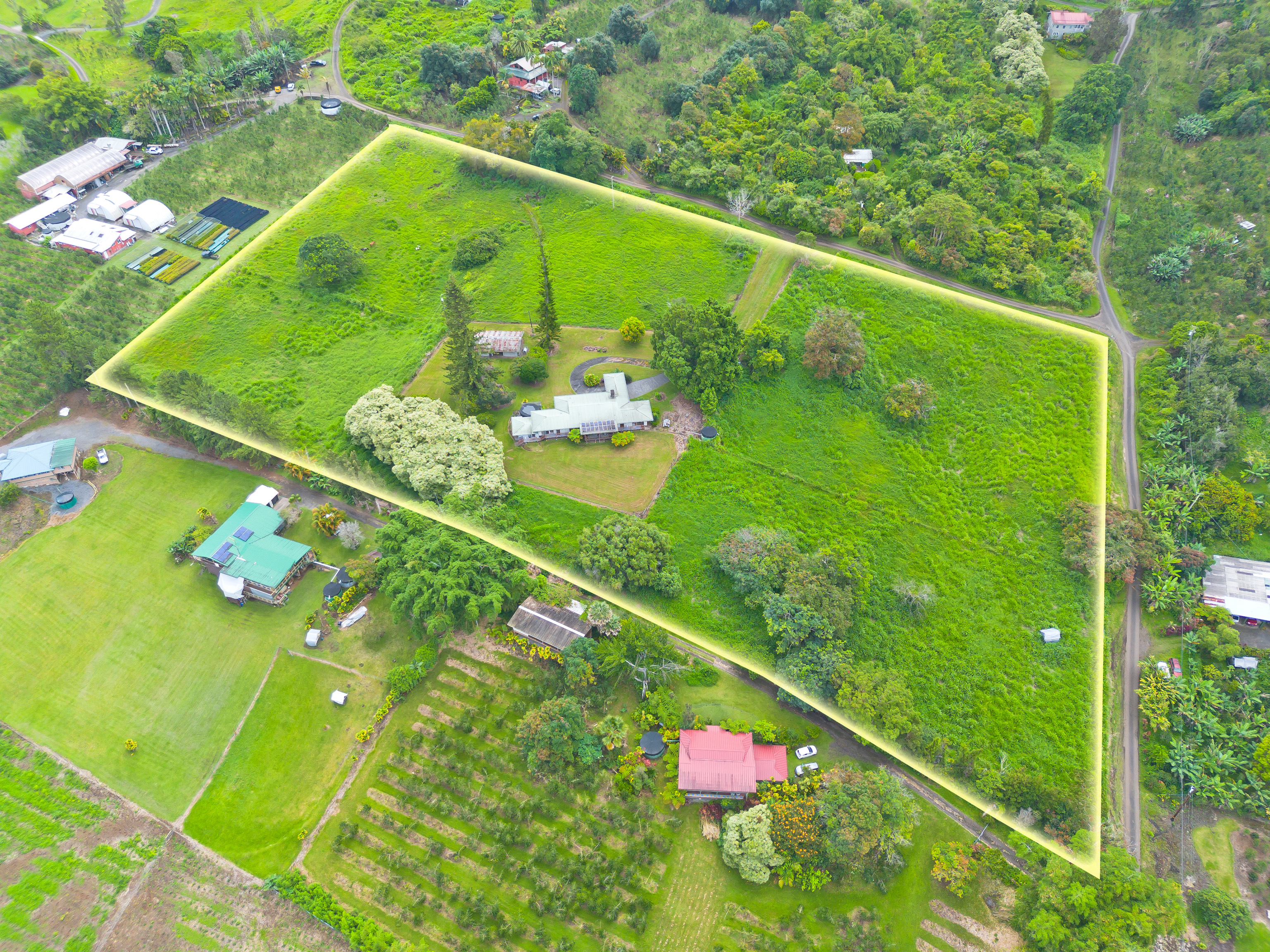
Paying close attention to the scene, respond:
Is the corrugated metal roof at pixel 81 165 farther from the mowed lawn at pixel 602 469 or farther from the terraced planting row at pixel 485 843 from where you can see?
the terraced planting row at pixel 485 843

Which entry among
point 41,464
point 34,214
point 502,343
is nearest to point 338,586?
point 502,343

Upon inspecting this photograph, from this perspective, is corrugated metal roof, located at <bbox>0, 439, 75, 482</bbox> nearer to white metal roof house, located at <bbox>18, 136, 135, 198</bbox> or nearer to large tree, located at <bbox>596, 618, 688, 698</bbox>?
white metal roof house, located at <bbox>18, 136, 135, 198</bbox>

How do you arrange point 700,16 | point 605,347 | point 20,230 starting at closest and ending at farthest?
point 605,347 → point 20,230 → point 700,16

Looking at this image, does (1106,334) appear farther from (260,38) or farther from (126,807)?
(260,38)

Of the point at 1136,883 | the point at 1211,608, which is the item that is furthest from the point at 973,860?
the point at 1211,608

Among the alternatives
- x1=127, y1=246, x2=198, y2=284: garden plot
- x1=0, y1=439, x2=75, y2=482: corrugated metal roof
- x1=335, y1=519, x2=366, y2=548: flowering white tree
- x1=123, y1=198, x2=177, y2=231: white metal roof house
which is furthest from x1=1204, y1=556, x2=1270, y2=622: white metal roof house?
x1=123, y1=198, x2=177, y2=231: white metal roof house

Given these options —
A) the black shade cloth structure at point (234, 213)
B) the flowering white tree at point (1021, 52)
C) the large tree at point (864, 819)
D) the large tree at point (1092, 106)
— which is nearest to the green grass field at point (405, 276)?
the black shade cloth structure at point (234, 213)
